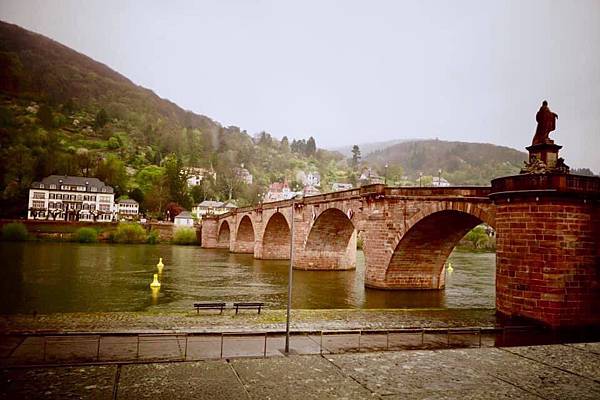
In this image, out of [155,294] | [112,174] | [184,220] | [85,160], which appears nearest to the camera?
[155,294]

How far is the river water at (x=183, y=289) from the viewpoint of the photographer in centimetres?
2148

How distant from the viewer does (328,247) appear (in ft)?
130

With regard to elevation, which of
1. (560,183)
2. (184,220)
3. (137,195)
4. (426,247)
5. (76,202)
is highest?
(137,195)

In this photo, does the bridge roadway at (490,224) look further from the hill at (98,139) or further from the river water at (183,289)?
the hill at (98,139)

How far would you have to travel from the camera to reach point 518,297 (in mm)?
14328

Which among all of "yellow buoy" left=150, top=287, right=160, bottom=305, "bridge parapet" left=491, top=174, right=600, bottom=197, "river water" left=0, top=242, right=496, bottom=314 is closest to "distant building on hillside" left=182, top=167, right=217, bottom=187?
"river water" left=0, top=242, right=496, bottom=314

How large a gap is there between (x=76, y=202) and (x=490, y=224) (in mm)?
78799

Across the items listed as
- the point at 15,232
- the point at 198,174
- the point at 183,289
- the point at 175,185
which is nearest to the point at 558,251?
the point at 183,289

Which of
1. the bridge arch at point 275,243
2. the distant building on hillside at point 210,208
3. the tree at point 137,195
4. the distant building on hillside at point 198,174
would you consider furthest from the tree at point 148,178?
the bridge arch at point 275,243

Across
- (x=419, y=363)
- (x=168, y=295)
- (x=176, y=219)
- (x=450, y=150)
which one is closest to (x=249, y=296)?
(x=168, y=295)

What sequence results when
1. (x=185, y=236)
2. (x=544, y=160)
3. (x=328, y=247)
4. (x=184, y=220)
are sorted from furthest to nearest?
(x=184, y=220)
(x=185, y=236)
(x=328, y=247)
(x=544, y=160)

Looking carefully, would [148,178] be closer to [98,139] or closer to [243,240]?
[98,139]

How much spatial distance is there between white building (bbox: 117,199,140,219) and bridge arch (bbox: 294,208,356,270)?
6335 cm

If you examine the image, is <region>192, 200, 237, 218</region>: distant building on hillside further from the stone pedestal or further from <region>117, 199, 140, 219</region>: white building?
the stone pedestal
